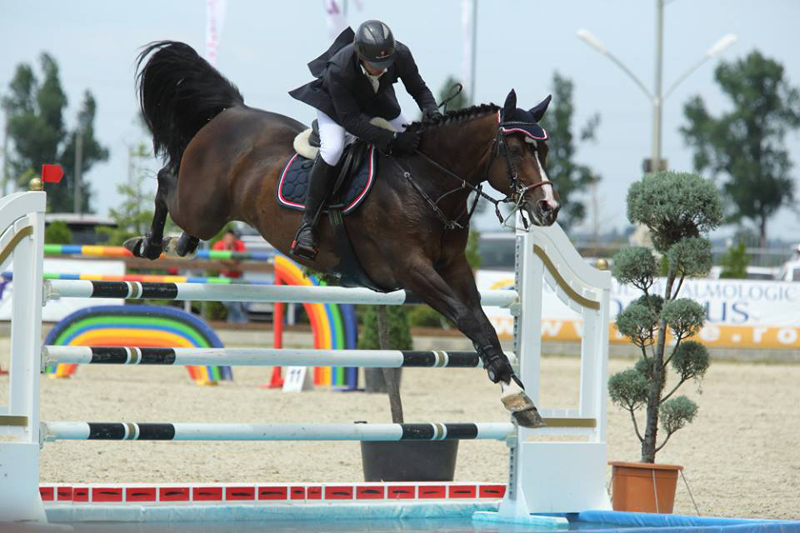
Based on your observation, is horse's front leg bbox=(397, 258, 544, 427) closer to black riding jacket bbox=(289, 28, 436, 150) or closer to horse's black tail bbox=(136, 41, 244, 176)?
black riding jacket bbox=(289, 28, 436, 150)

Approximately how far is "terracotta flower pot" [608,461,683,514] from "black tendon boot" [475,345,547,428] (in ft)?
3.22

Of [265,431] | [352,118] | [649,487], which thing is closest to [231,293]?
[265,431]

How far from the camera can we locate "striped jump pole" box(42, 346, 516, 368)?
4.37m

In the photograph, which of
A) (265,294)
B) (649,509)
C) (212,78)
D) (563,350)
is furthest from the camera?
(563,350)

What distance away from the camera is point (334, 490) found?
4852 millimetres

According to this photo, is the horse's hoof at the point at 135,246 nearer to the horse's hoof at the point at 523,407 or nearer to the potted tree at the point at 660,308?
the horse's hoof at the point at 523,407

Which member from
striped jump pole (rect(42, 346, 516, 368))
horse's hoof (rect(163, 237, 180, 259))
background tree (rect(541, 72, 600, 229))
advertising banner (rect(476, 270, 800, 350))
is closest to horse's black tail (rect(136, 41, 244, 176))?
horse's hoof (rect(163, 237, 180, 259))

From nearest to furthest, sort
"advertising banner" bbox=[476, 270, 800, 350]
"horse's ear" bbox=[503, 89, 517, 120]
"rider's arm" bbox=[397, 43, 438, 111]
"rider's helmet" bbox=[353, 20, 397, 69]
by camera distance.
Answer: "horse's ear" bbox=[503, 89, 517, 120] → "rider's helmet" bbox=[353, 20, 397, 69] → "rider's arm" bbox=[397, 43, 438, 111] → "advertising banner" bbox=[476, 270, 800, 350]

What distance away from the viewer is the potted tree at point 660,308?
5258mm

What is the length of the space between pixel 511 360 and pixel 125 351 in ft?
5.40

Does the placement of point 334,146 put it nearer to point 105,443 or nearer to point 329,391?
point 105,443

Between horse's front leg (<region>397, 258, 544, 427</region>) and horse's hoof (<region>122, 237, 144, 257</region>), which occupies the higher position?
horse's hoof (<region>122, 237, 144, 257</region>)

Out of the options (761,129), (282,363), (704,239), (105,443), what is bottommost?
(105,443)

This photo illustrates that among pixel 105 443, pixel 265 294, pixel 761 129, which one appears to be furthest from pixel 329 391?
pixel 761 129
